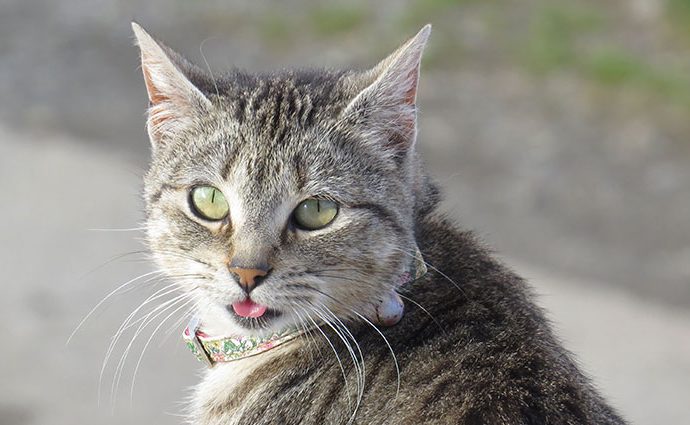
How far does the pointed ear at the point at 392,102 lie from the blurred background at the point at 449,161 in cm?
257

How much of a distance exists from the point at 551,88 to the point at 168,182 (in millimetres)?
6275

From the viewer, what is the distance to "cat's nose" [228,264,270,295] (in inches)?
114

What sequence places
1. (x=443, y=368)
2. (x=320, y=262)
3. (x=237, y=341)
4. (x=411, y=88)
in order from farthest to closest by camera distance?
1. (x=237, y=341)
2. (x=411, y=88)
3. (x=320, y=262)
4. (x=443, y=368)

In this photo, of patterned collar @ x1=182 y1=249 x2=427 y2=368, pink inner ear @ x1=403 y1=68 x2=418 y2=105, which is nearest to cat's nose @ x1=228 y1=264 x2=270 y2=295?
patterned collar @ x1=182 y1=249 x2=427 y2=368

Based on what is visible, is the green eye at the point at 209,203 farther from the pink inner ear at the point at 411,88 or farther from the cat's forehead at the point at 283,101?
the pink inner ear at the point at 411,88

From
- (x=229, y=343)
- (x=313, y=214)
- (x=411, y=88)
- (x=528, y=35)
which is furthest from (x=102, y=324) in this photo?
Answer: (x=528, y=35)

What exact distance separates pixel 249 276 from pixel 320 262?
0.21 metres

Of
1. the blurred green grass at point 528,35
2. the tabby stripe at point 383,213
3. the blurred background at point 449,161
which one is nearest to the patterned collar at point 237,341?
the tabby stripe at point 383,213

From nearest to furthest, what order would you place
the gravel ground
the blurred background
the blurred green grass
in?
the gravel ground
the blurred background
the blurred green grass

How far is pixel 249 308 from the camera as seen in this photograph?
3.00m

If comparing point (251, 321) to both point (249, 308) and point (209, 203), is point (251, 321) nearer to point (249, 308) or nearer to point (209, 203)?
point (249, 308)

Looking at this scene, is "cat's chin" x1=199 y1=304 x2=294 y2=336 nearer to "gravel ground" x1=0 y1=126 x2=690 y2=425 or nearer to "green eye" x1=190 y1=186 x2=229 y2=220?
"green eye" x1=190 y1=186 x2=229 y2=220

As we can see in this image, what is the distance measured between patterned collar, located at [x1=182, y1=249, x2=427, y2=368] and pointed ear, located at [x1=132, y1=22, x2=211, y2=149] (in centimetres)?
62

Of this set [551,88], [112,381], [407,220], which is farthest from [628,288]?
[407,220]
